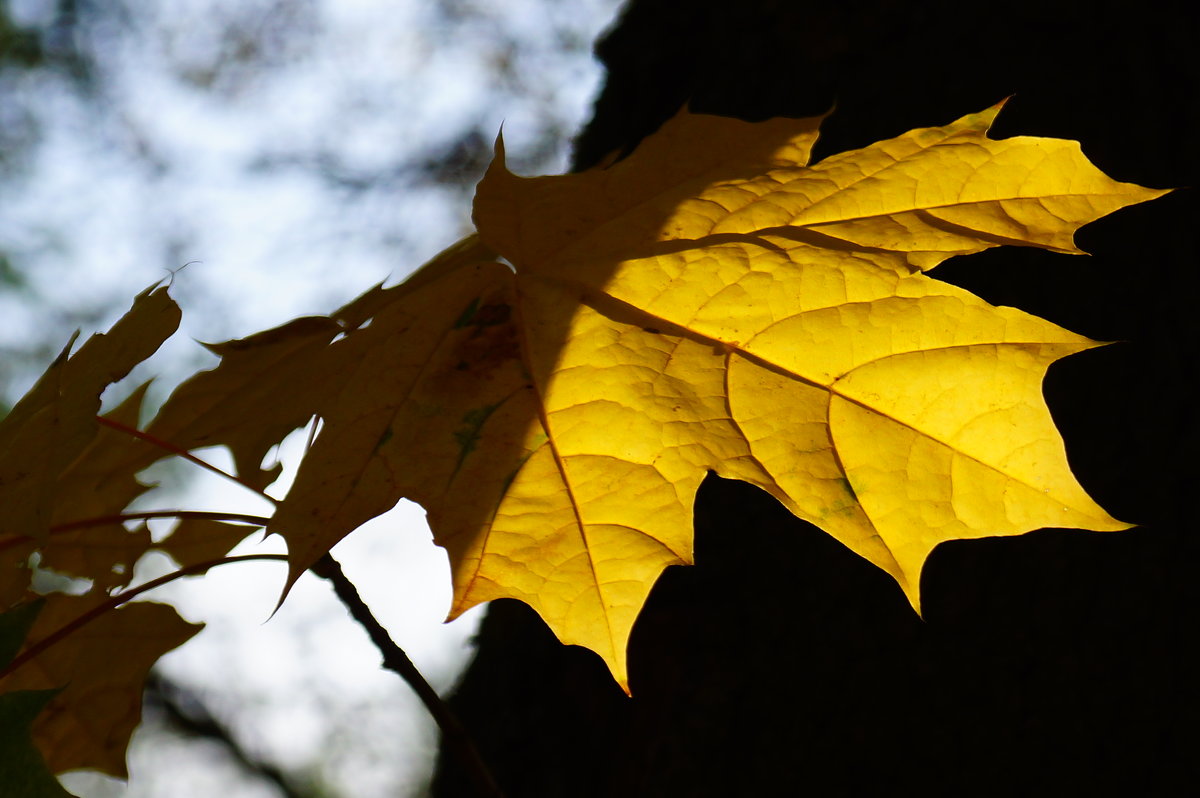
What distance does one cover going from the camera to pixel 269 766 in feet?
8.29

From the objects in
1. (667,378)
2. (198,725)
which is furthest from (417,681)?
(198,725)

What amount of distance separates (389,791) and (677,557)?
14.2 ft

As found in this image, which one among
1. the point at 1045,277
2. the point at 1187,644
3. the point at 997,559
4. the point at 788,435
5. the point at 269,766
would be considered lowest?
the point at 1187,644

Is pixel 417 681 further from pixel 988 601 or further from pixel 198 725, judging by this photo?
pixel 198 725

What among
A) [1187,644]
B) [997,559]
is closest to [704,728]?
[997,559]

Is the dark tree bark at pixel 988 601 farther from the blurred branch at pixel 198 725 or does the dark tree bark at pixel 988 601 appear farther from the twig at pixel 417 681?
the blurred branch at pixel 198 725

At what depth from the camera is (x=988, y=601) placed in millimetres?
917

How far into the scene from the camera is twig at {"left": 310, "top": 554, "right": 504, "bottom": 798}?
715 mm

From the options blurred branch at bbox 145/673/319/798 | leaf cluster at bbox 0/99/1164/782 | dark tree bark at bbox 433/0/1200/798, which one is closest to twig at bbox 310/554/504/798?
leaf cluster at bbox 0/99/1164/782

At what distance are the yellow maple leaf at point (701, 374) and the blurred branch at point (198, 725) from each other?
214cm

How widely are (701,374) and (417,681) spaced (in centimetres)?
36

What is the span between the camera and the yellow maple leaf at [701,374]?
54cm

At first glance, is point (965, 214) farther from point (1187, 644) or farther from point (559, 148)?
point (559, 148)

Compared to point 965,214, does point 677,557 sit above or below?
below
